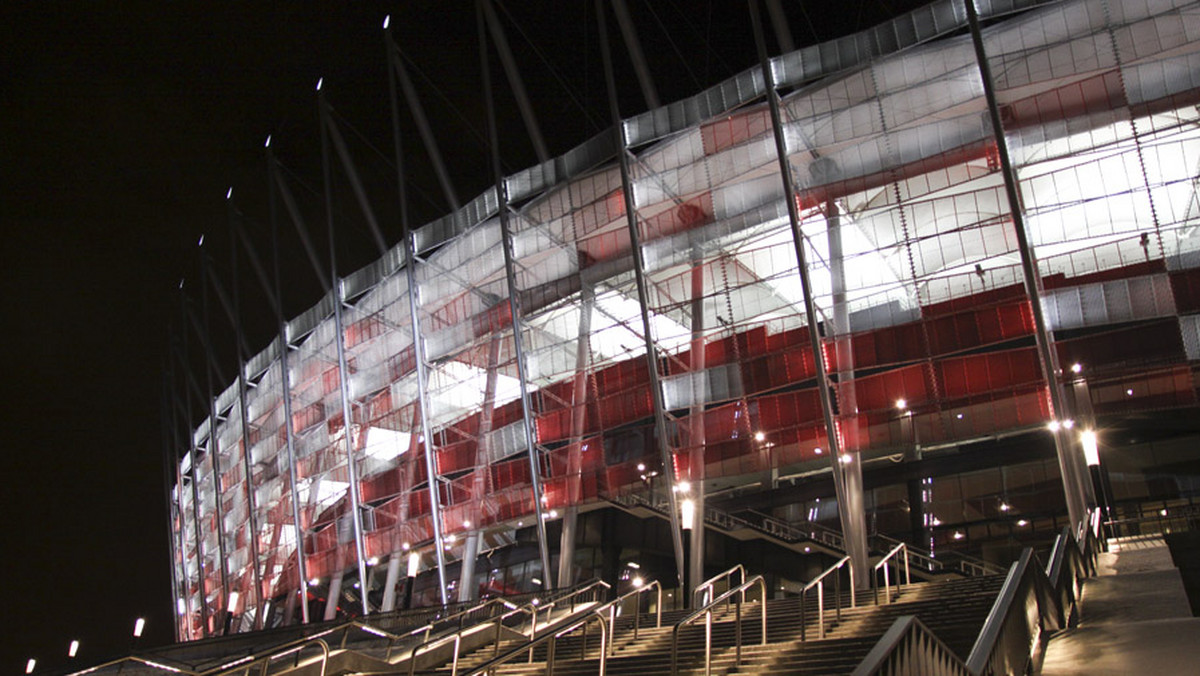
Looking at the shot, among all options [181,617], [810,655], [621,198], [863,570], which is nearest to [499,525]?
[621,198]

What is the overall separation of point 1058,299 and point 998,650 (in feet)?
69.4

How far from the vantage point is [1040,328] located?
24.2m

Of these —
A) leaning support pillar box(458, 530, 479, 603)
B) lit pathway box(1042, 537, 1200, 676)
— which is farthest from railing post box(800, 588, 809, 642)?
leaning support pillar box(458, 530, 479, 603)

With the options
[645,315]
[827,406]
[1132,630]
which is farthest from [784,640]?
[645,315]

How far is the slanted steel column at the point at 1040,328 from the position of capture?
23.7 meters

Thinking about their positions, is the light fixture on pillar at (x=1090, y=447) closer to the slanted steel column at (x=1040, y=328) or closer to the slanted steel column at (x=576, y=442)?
the slanted steel column at (x=1040, y=328)

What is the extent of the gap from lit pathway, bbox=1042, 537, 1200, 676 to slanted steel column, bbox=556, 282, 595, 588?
21.3 metres

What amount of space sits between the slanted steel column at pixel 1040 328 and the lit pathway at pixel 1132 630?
926cm

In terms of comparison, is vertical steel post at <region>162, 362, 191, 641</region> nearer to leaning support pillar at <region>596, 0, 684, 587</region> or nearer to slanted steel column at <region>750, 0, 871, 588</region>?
leaning support pillar at <region>596, 0, 684, 587</region>

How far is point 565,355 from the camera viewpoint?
3678 centimetres

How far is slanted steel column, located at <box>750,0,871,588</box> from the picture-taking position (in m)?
25.8

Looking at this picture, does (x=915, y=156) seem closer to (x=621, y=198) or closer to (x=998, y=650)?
(x=621, y=198)

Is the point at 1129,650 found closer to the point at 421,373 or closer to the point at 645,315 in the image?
the point at 645,315

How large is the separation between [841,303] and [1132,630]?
2016 cm
